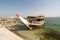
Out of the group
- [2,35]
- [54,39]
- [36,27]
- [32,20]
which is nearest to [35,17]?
Result: [32,20]

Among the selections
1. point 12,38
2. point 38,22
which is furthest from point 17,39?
point 38,22

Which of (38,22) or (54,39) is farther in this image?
(38,22)

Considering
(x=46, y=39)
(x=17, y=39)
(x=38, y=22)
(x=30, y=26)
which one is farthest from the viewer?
(x=38, y=22)

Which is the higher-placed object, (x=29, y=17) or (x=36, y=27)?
(x=29, y=17)

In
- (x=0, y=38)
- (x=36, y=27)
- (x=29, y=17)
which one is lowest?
(x=36, y=27)

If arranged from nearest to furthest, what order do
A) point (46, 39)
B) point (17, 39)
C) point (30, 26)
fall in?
point (17, 39), point (46, 39), point (30, 26)

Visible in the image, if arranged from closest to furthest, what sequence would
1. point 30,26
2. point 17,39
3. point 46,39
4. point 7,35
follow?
point 17,39 < point 7,35 < point 46,39 < point 30,26

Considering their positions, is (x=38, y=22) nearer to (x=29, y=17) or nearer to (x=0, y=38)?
(x=29, y=17)

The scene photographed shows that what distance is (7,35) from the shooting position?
3152 mm

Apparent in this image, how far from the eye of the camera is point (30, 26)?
2423 cm

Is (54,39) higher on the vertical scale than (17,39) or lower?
lower

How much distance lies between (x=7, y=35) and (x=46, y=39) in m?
11.2

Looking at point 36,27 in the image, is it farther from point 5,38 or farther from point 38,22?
point 5,38

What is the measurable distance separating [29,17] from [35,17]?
1602 mm
